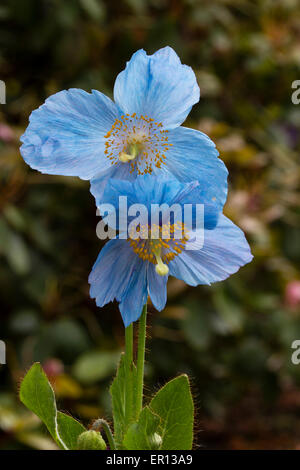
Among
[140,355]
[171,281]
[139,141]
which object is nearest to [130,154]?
[139,141]

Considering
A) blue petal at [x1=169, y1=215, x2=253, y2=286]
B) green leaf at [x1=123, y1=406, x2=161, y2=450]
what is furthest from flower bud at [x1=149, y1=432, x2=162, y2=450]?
blue petal at [x1=169, y1=215, x2=253, y2=286]

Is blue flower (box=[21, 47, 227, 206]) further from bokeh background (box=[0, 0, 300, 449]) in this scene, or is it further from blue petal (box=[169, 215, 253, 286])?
bokeh background (box=[0, 0, 300, 449])

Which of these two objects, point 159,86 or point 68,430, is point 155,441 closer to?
point 68,430

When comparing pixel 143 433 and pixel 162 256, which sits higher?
pixel 162 256

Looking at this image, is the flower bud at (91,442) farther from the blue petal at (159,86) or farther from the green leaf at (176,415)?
the blue petal at (159,86)

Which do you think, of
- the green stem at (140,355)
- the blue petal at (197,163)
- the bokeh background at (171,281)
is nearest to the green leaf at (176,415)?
the green stem at (140,355)

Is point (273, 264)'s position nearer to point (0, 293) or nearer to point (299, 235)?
point (299, 235)

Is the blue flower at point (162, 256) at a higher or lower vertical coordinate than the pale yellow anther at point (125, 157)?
lower
